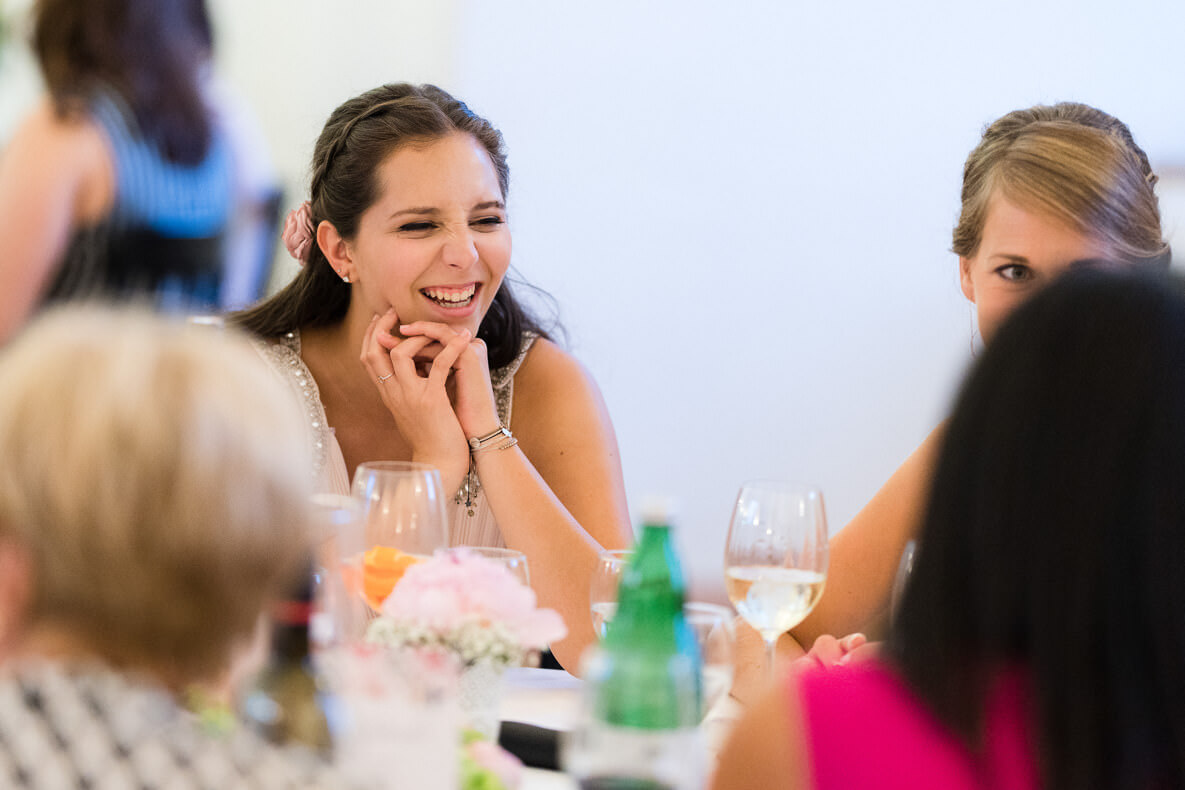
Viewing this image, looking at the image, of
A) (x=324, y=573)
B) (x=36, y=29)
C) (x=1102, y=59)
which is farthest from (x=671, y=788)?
(x=1102, y=59)

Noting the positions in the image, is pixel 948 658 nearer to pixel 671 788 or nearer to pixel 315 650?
pixel 671 788

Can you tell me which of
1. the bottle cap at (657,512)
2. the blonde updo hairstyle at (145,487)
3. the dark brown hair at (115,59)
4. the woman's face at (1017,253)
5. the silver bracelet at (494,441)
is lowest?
the silver bracelet at (494,441)

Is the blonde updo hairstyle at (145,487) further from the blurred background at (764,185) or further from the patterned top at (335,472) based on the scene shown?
the blurred background at (764,185)

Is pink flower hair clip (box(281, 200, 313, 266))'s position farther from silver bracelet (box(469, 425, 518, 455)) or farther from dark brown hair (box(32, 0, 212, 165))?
silver bracelet (box(469, 425, 518, 455))

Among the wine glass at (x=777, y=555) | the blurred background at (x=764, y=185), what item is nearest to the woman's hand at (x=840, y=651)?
the wine glass at (x=777, y=555)

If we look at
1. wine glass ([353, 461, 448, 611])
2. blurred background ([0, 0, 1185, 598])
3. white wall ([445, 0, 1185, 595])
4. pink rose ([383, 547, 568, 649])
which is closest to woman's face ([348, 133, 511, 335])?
wine glass ([353, 461, 448, 611])

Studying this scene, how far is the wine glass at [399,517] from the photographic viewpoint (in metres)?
1.39

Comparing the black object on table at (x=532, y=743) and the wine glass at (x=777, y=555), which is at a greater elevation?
the wine glass at (x=777, y=555)

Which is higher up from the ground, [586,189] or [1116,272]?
[586,189]

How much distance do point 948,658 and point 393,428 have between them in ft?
5.56

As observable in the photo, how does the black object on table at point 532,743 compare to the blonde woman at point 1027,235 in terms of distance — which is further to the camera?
the blonde woman at point 1027,235

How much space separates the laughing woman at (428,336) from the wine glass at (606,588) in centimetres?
72

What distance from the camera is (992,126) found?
7.41 ft

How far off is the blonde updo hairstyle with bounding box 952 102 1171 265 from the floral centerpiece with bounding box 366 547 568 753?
1233mm
